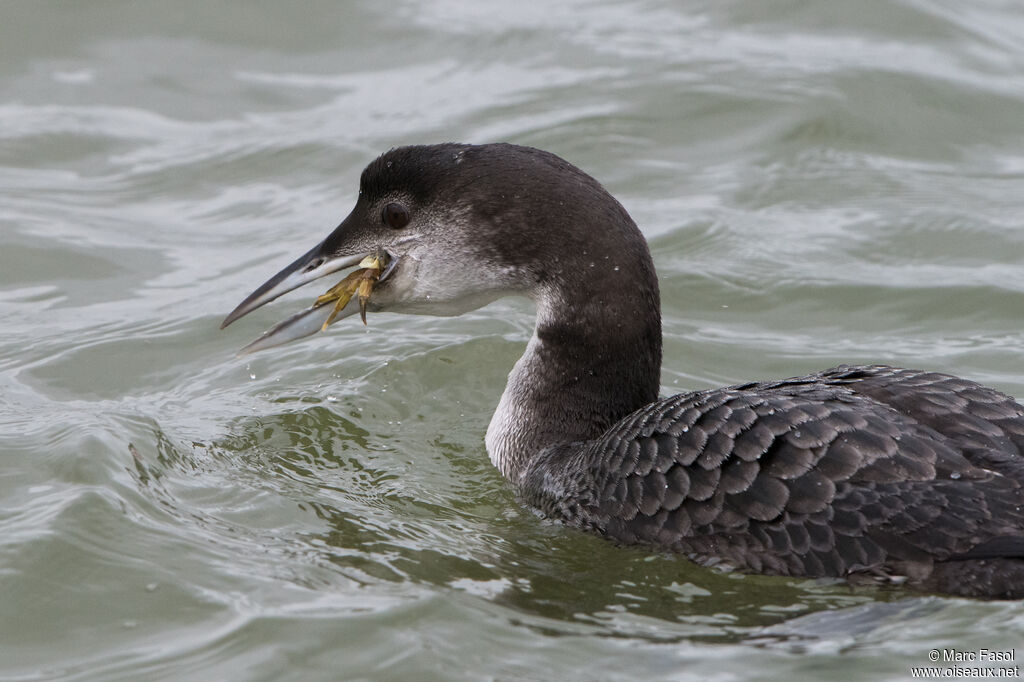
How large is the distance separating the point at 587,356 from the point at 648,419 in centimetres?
57

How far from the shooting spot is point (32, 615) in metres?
5.37

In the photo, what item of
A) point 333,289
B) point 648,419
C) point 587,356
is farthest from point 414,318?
point 648,419

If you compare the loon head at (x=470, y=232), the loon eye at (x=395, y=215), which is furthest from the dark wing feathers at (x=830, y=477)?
the loon eye at (x=395, y=215)

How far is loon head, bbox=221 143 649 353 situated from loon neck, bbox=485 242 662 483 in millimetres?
25

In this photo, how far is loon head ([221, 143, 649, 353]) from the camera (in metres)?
5.92

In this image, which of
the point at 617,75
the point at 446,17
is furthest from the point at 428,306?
the point at 446,17

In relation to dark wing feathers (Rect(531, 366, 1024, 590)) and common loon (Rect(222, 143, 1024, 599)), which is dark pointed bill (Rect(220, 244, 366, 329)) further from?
dark wing feathers (Rect(531, 366, 1024, 590))

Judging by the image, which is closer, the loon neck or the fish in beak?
the loon neck

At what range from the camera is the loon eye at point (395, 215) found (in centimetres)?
608

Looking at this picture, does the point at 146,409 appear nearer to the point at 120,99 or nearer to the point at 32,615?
the point at 32,615

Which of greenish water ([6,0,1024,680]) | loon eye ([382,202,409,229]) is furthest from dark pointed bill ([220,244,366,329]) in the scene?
greenish water ([6,0,1024,680])

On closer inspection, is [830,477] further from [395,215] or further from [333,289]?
[333,289]

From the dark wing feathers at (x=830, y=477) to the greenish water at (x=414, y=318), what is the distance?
0.15 meters

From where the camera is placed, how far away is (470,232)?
604 centimetres
